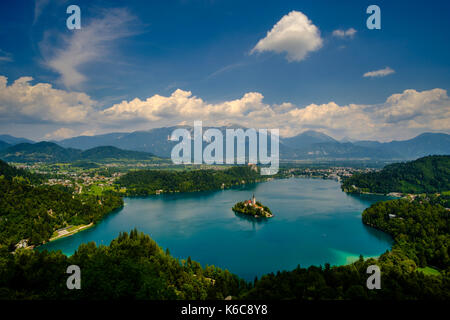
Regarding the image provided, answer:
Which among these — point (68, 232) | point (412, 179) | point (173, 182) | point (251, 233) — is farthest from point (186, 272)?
point (412, 179)

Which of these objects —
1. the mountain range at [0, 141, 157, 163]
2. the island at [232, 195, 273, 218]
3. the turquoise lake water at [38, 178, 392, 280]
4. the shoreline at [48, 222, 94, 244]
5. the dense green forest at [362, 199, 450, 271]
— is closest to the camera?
the dense green forest at [362, 199, 450, 271]

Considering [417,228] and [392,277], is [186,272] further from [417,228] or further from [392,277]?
[417,228]

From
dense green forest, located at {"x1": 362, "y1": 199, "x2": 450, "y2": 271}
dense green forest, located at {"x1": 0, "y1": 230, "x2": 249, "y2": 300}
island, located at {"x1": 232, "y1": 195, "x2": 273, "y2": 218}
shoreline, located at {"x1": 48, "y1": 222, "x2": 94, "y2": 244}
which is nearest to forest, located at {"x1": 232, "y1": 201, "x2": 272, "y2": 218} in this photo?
island, located at {"x1": 232, "y1": 195, "x2": 273, "y2": 218}

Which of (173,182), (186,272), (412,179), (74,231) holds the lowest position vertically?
(74,231)

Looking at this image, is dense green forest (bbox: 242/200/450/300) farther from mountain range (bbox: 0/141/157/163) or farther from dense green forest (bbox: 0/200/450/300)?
mountain range (bbox: 0/141/157/163)

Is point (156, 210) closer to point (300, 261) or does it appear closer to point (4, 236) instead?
point (4, 236)
